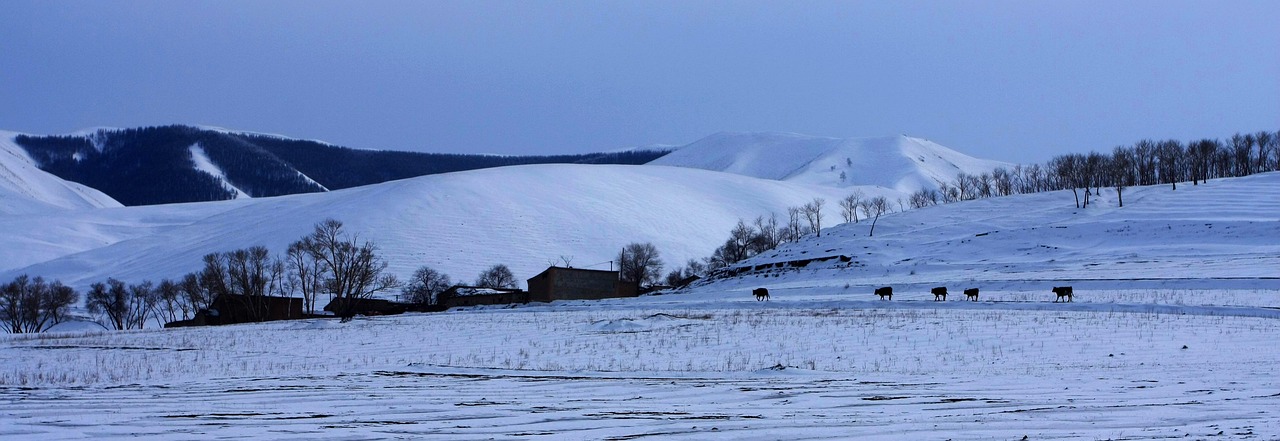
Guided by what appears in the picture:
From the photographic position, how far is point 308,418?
9719mm

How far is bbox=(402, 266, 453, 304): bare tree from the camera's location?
10176 cm

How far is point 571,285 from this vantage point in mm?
80312

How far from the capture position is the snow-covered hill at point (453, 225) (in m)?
126

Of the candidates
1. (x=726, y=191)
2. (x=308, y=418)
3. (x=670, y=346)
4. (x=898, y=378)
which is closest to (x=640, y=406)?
(x=308, y=418)

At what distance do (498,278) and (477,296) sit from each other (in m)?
25.0

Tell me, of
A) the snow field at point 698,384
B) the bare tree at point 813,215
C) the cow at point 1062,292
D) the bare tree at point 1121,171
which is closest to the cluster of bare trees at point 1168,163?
the bare tree at point 1121,171

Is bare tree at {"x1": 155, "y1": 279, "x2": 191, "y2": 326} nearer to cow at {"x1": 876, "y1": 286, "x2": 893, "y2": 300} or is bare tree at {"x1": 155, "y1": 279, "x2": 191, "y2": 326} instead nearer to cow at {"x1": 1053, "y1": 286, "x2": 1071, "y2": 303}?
cow at {"x1": 876, "y1": 286, "x2": 893, "y2": 300}

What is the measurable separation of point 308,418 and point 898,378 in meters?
8.55

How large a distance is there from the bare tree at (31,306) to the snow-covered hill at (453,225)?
65.1 feet

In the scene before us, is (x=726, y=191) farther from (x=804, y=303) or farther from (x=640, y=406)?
(x=640, y=406)

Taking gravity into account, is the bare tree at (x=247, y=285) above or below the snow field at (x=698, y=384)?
above

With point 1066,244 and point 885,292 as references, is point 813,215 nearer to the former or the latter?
point 1066,244

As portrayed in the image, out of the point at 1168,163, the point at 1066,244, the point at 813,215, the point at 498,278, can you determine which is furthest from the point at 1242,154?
the point at 498,278

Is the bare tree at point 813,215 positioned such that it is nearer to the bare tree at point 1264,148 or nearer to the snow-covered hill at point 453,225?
the snow-covered hill at point 453,225
